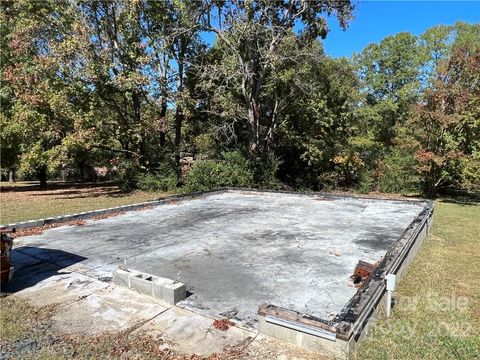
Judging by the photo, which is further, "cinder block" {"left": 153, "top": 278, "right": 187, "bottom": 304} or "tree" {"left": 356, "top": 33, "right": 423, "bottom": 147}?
"tree" {"left": 356, "top": 33, "right": 423, "bottom": 147}

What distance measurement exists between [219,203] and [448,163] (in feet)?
31.1

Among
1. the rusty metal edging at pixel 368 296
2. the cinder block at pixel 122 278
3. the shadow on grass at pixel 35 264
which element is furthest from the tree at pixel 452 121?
the shadow on grass at pixel 35 264

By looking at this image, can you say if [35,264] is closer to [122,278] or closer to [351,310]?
[122,278]

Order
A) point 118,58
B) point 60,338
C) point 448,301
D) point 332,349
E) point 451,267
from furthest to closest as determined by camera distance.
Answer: point 118,58, point 451,267, point 448,301, point 60,338, point 332,349

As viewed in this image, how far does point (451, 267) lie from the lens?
5332 millimetres

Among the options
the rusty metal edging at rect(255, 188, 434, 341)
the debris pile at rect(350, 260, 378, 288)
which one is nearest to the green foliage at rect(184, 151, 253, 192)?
the rusty metal edging at rect(255, 188, 434, 341)

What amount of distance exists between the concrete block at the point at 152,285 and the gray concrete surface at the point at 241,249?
0.38ft

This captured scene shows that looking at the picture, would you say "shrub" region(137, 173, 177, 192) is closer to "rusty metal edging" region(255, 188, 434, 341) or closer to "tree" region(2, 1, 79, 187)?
"tree" region(2, 1, 79, 187)

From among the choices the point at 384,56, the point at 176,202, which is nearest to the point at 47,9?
the point at 176,202

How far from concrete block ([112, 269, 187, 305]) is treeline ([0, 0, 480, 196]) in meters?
10.00

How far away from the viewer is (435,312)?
12.1ft

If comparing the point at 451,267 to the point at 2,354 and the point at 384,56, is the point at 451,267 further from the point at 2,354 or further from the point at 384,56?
the point at 384,56

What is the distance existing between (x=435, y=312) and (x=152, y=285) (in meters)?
3.06

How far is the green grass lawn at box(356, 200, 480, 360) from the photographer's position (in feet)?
9.61
